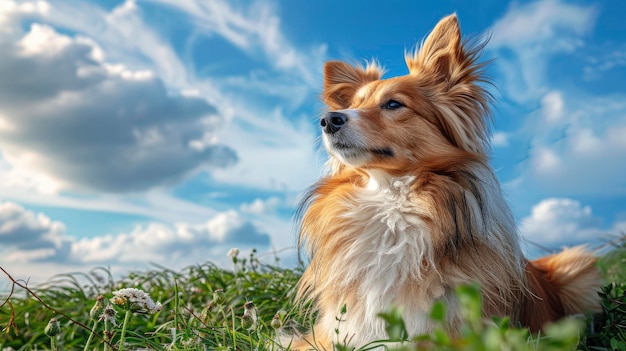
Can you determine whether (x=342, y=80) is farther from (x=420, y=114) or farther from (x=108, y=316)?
(x=108, y=316)

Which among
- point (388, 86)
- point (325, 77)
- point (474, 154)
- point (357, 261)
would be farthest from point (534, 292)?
point (325, 77)

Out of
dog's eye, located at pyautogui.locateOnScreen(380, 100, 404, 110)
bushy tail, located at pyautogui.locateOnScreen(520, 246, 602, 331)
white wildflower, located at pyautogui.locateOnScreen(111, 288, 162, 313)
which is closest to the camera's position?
white wildflower, located at pyautogui.locateOnScreen(111, 288, 162, 313)

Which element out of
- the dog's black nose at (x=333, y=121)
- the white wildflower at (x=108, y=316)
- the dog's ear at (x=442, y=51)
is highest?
the dog's ear at (x=442, y=51)

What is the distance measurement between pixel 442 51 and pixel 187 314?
8.66 feet

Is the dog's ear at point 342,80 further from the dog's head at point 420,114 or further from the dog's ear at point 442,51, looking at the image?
the dog's ear at point 442,51

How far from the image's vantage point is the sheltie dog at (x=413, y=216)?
3.41 meters

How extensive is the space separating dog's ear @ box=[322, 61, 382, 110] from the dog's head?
0.11m

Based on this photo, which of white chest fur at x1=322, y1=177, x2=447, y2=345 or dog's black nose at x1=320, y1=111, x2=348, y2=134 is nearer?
white chest fur at x1=322, y1=177, x2=447, y2=345

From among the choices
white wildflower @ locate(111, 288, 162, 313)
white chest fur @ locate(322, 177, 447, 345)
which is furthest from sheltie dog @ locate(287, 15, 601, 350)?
white wildflower @ locate(111, 288, 162, 313)

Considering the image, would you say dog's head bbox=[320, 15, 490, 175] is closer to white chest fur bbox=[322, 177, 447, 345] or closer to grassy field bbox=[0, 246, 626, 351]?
white chest fur bbox=[322, 177, 447, 345]

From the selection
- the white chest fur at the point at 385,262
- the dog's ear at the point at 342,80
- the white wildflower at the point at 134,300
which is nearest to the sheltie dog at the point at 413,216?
the white chest fur at the point at 385,262

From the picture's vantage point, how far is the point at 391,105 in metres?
3.92

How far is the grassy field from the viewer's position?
296 centimetres

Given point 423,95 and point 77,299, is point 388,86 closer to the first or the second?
point 423,95
